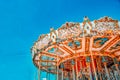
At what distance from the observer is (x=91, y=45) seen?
937 cm

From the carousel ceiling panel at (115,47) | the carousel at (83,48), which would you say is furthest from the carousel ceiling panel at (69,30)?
the carousel ceiling panel at (115,47)

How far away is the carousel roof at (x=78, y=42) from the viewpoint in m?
7.66

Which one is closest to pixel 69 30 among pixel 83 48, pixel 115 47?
pixel 83 48

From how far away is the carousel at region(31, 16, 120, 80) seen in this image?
770 cm

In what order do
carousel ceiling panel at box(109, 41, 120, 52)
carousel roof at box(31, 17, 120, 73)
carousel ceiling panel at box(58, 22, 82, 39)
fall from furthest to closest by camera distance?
carousel ceiling panel at box(109, 41, 120, 52) < carousel ceiling panel at box(58, 22, 82, 39) < carousel roof at box(31, 17, 120, 73)

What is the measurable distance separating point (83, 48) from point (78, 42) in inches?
23.5

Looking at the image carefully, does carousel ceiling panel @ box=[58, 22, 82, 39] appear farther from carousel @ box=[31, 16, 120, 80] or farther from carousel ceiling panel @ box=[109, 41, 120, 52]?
carousel ceiling panel @ box=[109, 41, 120, 52]

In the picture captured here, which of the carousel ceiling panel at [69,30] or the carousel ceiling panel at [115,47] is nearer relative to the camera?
the carousel ceiling panel at [69,30]

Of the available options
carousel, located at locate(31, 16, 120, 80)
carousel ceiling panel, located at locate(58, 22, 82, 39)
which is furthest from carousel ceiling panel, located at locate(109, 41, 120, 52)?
carousel ceiling panel, located at locate(58, 22, 82, 39)

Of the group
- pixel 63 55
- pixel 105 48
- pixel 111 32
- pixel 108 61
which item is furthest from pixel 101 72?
pixel 111 32

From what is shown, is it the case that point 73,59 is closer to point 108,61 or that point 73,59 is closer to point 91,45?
point 91,45

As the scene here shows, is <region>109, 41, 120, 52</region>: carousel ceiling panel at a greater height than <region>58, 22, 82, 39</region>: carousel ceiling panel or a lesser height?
lesser

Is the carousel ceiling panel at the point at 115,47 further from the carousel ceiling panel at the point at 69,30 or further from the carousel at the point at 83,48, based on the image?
the carousel ceiling panel at the point at 69,30

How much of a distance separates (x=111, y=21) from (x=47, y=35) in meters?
3.01
